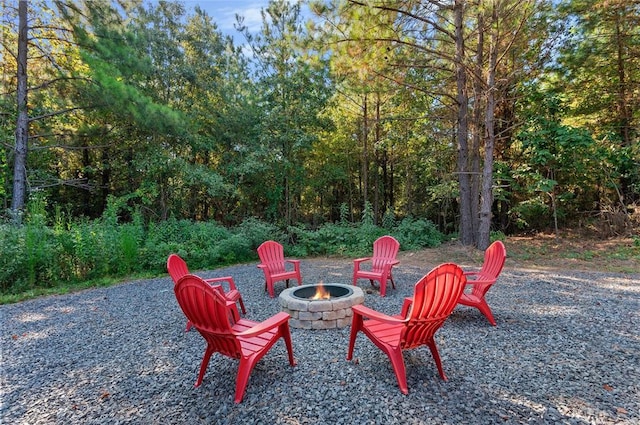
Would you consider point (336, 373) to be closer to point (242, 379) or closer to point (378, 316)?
point (378, 316)

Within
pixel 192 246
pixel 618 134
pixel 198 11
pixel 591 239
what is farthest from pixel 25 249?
pixel 618 134

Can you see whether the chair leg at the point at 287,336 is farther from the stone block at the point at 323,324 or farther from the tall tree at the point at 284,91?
the tall tree at the point at 284,91

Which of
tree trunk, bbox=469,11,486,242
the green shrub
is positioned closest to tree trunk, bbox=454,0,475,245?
tree trunk, bbox=469,11,486,242

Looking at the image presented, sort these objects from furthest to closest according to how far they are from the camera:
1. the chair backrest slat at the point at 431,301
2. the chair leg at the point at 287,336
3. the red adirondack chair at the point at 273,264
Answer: the red adirondack chair at the point at 273,264, the chair leg at the point at 287,336, the chair backrest slat at the point at 431,301

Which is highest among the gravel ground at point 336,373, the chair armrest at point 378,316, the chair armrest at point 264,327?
the chair armrest at point 378,316

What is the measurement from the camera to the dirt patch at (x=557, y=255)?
18.4ft

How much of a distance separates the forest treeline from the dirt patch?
602mm

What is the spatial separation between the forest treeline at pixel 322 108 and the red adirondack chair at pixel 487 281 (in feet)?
11.5

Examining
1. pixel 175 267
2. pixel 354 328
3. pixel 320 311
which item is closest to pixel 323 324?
pixel 320 311

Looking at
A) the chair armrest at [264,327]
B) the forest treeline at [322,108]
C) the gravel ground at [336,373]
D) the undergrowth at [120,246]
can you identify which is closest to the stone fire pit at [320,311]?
the gravel ground at [336,373]

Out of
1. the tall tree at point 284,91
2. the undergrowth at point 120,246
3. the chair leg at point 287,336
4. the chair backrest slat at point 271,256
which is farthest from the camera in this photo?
the tall tree at point 284,91

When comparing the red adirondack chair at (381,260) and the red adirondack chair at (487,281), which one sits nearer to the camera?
the red adirondack chair at (487,281)

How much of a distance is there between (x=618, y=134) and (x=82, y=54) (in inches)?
477

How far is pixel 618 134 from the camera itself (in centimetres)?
781
